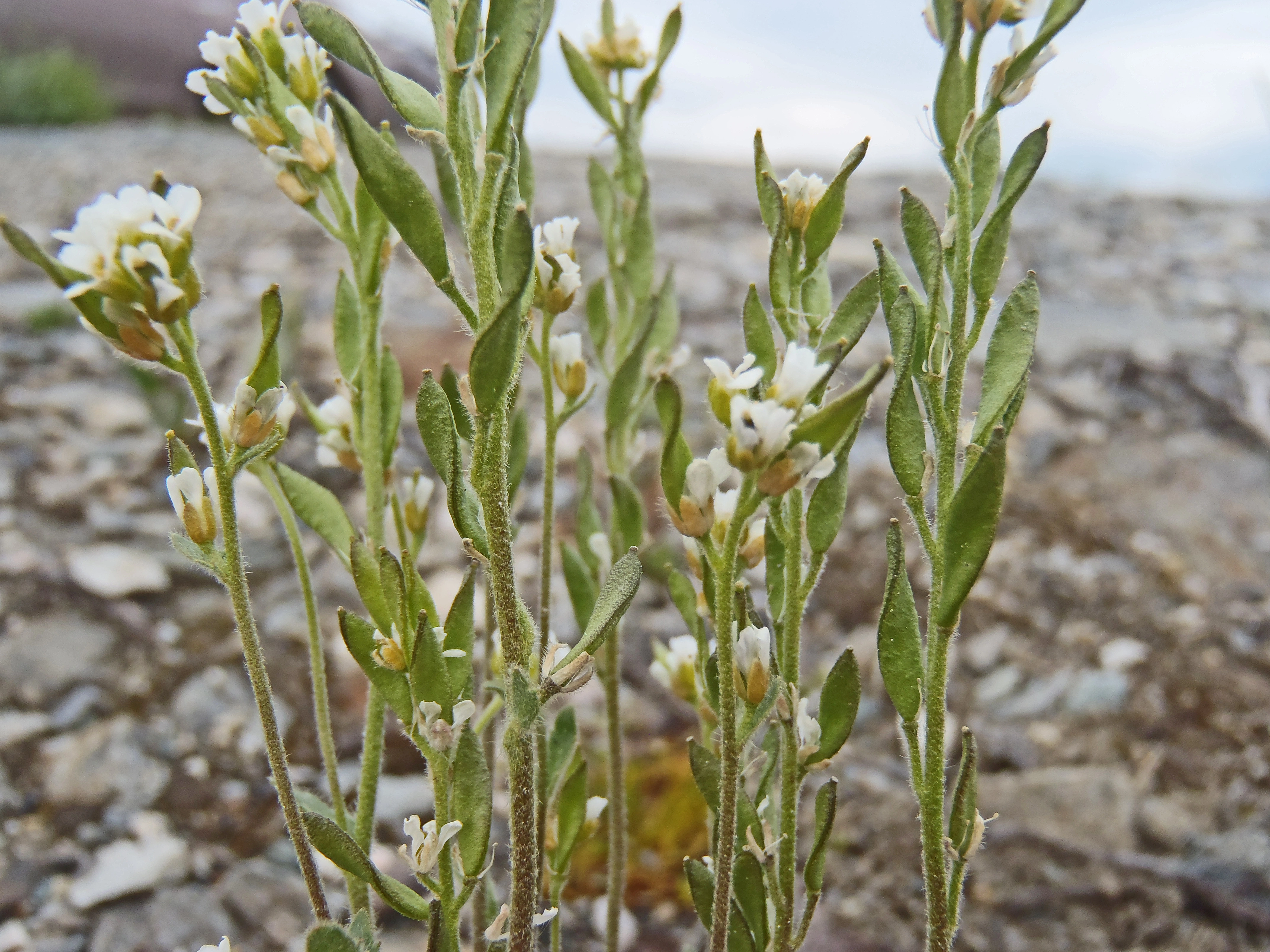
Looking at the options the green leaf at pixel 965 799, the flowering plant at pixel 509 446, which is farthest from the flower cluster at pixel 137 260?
the green leaf at pixel 965 799

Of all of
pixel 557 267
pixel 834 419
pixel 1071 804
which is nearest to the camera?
pixel 834 419

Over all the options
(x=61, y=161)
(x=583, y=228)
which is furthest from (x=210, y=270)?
(x=61, y=161)

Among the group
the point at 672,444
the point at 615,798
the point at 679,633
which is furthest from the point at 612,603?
the point at 679,633

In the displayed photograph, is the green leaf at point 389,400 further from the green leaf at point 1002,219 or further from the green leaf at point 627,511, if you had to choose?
the green leaf at point 1002,219

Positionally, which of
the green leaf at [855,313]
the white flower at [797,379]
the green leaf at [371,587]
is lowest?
the green leaf at [371,587]

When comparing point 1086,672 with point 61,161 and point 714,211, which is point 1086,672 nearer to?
point 714,211

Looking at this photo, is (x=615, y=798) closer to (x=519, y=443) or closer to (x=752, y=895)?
(x=752, y=895)
